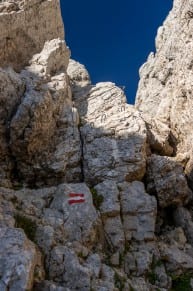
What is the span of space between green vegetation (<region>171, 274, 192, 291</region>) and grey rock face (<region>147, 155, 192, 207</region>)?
6.06 metres

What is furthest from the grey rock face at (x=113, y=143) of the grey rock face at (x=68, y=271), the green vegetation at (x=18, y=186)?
the grey rock face at (x=68, y=271)

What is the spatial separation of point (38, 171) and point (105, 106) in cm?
976

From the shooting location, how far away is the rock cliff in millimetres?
18047

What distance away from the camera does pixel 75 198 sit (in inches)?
891

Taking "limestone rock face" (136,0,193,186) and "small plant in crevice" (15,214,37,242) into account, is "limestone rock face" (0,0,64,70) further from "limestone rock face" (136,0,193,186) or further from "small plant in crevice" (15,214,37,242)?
"small plant in crevice" (15,214,37,242)

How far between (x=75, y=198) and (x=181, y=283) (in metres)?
7.89

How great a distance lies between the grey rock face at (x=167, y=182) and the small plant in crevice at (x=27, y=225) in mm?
10156

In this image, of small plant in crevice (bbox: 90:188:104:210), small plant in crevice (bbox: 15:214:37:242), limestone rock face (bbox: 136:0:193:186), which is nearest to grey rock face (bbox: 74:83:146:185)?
small plant in crevice (bbox: 90:188:104:210)

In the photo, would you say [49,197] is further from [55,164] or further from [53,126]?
[53,126]

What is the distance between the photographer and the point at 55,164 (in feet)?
86.0

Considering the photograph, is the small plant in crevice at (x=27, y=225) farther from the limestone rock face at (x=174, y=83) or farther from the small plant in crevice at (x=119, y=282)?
the limestone rock face at (x=174, y=83)

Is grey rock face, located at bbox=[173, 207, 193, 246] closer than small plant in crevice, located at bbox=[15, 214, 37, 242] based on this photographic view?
No

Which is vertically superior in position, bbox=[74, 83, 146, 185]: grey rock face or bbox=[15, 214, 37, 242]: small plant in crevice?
bbox=[74, 83, 146, 185]: grey rock face

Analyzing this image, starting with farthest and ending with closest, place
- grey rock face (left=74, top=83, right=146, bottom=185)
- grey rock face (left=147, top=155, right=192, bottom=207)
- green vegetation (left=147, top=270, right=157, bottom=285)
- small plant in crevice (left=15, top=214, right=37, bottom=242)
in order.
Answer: grey rock face (left=147, top=155, right=192, bottom=207)
grey rock face (left=74, top=83, right=146, bottom=185)
green vegetation (left=147, top=270, right=157, bottom=285)
small plant in crevice (left=15, top=214, right=37, bottom=242)
